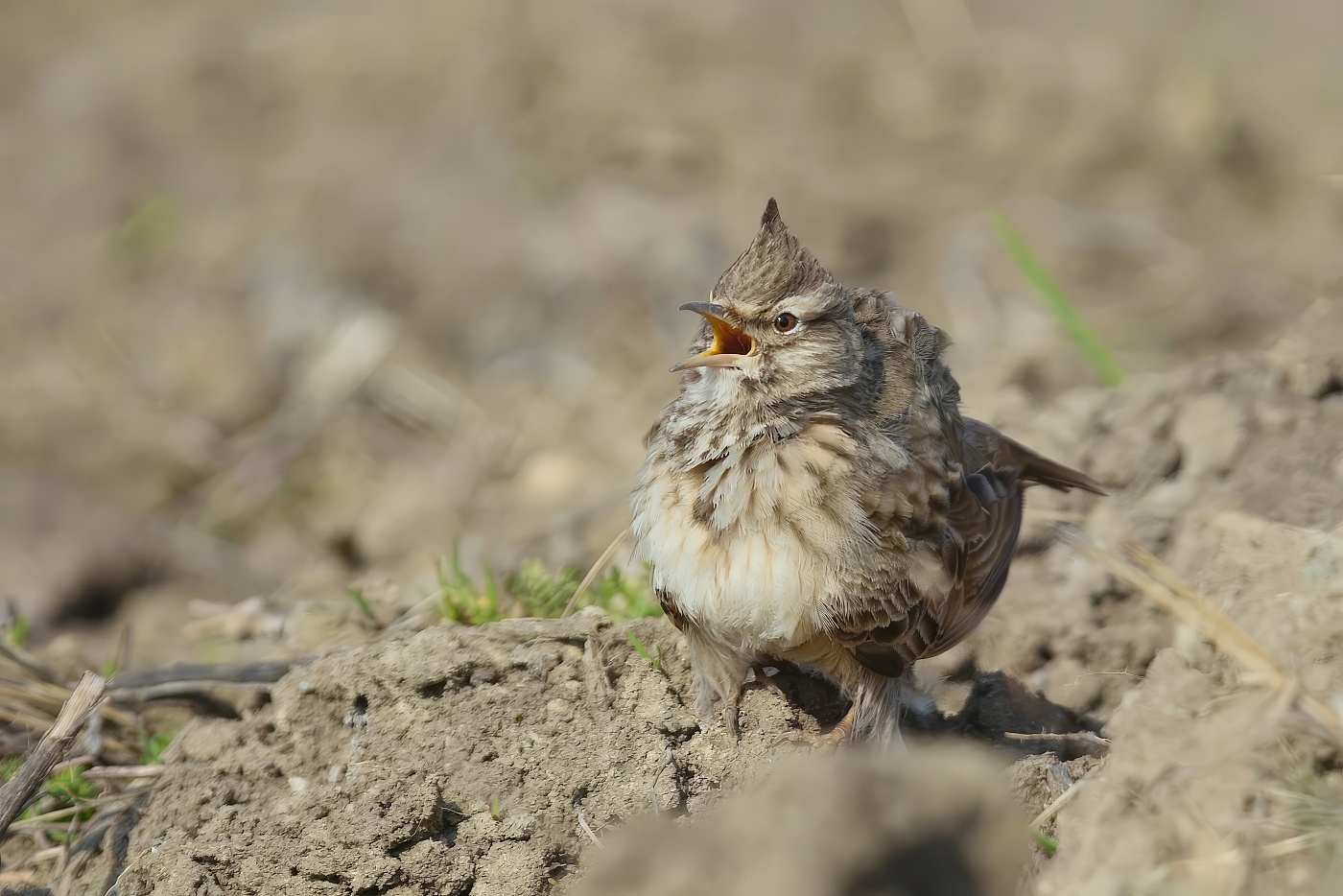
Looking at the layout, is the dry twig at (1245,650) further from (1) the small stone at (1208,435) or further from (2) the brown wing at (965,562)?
(1) the small stone at (1208,435)

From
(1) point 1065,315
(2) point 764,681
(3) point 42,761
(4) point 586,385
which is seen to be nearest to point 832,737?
(2) point 764,681

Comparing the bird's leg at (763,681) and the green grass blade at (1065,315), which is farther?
the green grass blade at (1065,315)

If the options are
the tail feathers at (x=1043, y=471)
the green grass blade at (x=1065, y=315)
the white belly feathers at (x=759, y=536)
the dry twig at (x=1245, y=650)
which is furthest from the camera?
the green grass blade at (x=1065, y=315)

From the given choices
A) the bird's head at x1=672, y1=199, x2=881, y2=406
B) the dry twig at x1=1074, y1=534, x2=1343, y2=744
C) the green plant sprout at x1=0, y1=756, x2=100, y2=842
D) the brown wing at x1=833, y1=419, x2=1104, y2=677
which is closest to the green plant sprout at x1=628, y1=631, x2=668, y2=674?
the brown wing at x1=833, y1=419, x2=1104, y2=677

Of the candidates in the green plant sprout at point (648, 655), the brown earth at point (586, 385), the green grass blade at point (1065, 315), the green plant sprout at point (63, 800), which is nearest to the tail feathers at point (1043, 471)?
the brown earth at point (586, 385)

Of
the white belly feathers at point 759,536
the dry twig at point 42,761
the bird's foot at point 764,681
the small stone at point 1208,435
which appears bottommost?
the dry twig at point 42,761

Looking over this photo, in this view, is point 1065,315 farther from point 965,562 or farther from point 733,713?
point 733,713
